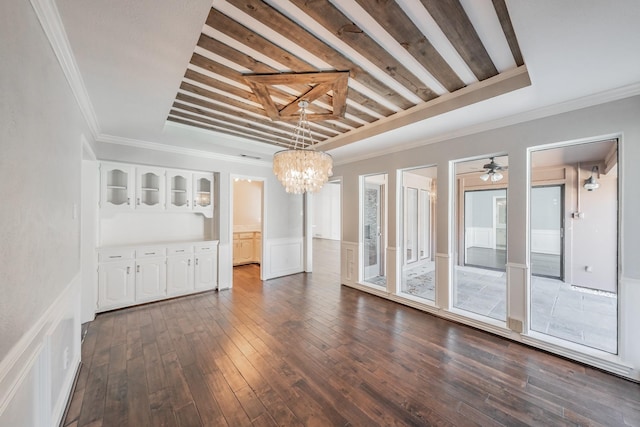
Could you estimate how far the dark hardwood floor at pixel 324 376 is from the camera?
1739 millimetres

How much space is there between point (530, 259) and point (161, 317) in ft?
15.5

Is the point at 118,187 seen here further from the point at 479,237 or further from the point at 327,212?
the point at 327,212

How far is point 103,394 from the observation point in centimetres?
194

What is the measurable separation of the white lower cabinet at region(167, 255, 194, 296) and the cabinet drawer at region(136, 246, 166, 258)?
164 millimetres

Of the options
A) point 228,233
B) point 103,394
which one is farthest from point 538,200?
point 103,394

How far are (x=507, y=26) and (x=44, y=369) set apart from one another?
362 cm

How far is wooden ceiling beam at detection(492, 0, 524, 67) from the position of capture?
1.49 metres

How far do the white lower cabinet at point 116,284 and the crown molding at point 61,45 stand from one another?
2206mm

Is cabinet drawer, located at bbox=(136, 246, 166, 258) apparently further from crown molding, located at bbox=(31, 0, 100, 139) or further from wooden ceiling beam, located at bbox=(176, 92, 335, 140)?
wooden ceiling beam, located at bbox=(176, 92, 335, 140)

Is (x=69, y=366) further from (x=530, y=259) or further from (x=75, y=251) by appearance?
(x=530, y=259)

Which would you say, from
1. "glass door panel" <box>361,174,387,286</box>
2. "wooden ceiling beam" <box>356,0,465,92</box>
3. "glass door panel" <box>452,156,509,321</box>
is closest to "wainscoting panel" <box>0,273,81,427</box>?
"wooden ceiling beam" <box>356,0,465,92</box>

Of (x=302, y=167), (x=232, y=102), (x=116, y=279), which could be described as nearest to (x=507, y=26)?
(x=302, y=167)

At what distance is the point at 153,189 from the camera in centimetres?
397

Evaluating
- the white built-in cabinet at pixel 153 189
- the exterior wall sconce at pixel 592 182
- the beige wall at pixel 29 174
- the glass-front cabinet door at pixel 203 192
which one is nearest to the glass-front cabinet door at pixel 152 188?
the white built-in cabinet at pixel 153 189
